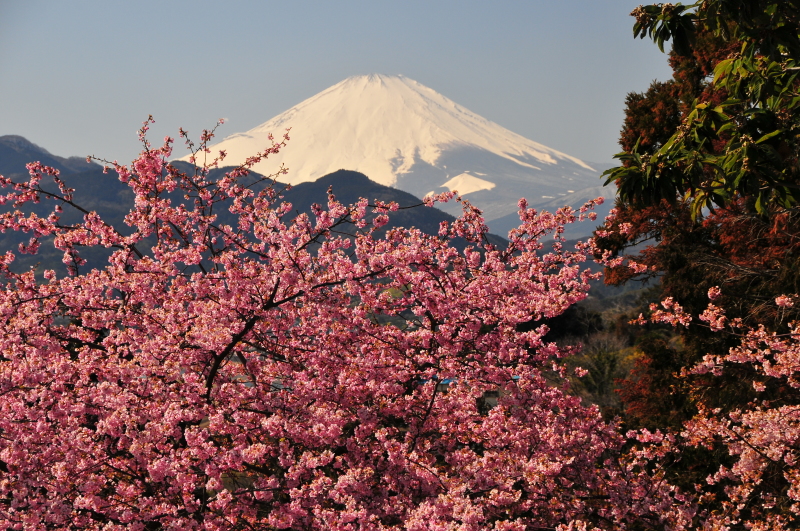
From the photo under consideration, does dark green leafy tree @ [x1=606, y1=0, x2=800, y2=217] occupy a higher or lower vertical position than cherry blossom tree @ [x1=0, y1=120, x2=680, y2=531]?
higher

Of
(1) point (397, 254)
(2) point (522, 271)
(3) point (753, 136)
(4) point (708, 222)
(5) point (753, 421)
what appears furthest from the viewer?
(4) point (708, 222)

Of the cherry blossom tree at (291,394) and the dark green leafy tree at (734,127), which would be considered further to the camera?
the cherry blossom tree at (291,394)

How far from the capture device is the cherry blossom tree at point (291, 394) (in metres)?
6.88

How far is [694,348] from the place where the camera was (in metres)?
16.0

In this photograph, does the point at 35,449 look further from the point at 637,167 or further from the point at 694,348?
the point at 694,348

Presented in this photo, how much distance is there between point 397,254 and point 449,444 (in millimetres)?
2666

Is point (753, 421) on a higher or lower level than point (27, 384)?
higher

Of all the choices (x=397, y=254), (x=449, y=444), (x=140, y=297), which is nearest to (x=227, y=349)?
(x=140, y=297)

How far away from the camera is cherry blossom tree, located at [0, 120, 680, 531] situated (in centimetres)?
688

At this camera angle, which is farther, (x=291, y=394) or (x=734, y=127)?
(x=291, y=394)

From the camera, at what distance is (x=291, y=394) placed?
25.8 ft

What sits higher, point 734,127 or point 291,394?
point 734,127

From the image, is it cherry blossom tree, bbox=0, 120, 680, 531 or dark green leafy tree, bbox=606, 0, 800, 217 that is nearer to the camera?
dark green leafy tree, bbox=606, 0, 800, 217

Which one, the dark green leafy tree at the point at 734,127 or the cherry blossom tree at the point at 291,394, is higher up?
the dark green leafy tree at the point at 734,127
